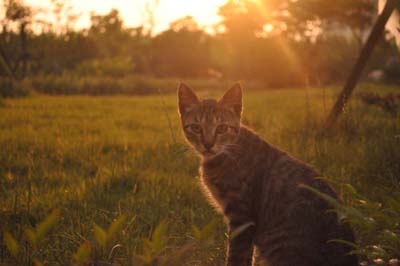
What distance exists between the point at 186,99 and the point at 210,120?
1.30 ft

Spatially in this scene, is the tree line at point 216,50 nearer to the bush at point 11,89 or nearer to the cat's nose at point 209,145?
the bush at point 11,89

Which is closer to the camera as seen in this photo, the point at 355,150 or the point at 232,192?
the point at 232,192

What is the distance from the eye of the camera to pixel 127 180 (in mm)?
5059

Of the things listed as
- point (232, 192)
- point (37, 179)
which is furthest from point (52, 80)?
point (232, 192)

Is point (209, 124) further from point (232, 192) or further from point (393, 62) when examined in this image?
point (393, 62)

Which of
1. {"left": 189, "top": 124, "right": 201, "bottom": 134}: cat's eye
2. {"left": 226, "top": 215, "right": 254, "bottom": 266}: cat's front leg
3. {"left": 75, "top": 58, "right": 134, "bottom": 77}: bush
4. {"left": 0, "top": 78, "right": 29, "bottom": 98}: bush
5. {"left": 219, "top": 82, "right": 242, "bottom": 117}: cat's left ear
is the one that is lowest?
{"left": 226, "top": 215, "right": 254, "bottom": 266}: cat's front leg

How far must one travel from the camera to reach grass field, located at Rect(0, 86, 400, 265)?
3.20m

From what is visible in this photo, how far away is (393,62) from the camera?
24.3 metres

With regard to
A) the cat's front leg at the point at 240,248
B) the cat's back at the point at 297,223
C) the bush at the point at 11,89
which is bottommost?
the cat's front leg at the point at 240,248

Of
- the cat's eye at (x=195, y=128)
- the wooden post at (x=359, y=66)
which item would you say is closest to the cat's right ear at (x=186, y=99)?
the cat's eye at (x=195, y=128)

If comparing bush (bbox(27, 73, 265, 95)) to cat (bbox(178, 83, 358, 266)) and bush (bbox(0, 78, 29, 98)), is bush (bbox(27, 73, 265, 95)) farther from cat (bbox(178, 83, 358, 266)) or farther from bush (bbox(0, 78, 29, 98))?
cat (bbox(178, 83, 358, 266))

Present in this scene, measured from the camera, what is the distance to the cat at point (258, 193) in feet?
8.72

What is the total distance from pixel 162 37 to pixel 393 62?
20.7 metres

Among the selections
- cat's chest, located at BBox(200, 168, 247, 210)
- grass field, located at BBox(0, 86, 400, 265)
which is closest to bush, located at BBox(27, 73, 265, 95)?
grass field, located at BBox(0, 86, 400, 265)
